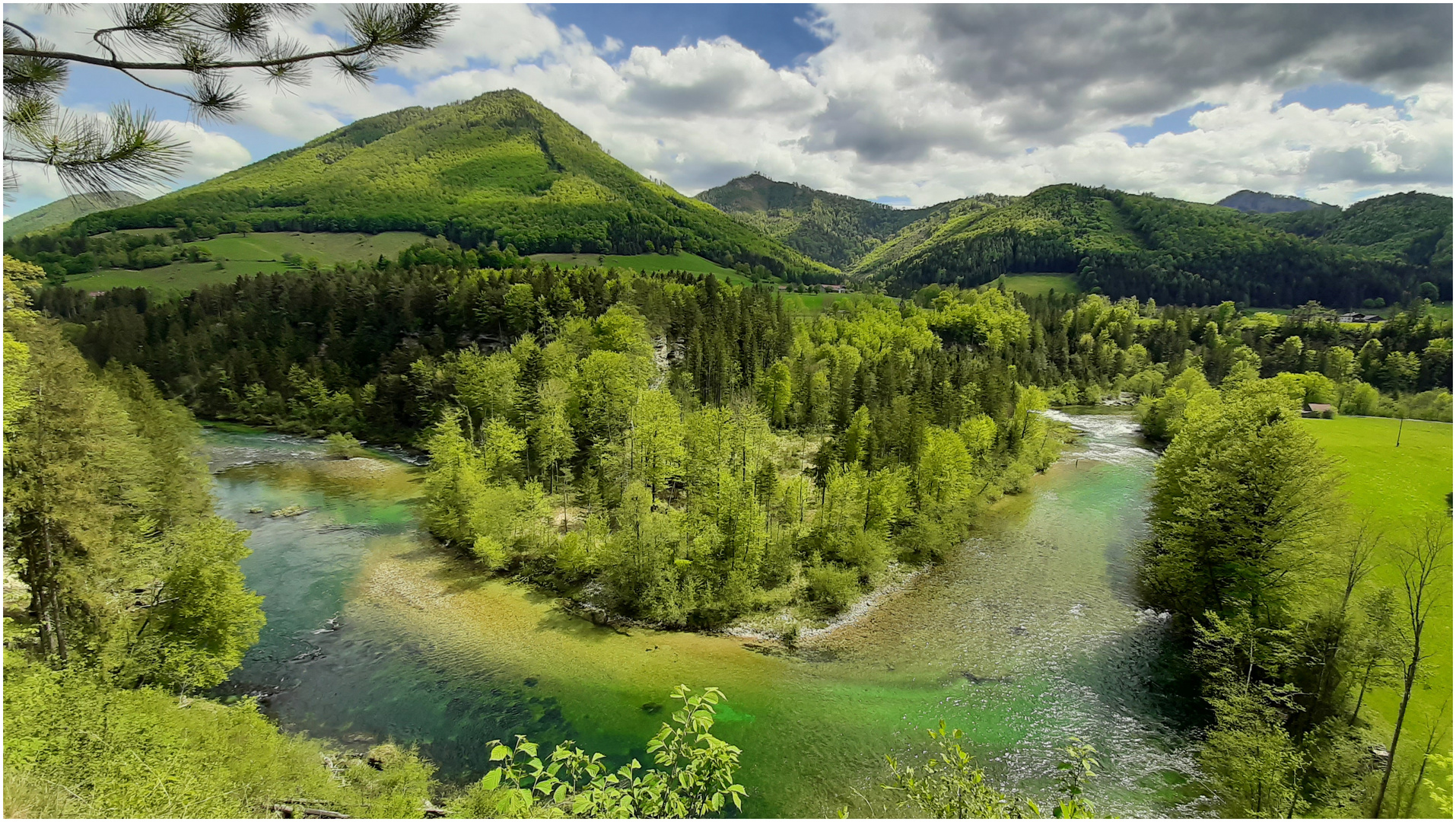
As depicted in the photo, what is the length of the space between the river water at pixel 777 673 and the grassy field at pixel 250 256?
11174cm

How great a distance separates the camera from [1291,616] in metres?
21.7

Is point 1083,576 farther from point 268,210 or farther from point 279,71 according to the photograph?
point 268,210

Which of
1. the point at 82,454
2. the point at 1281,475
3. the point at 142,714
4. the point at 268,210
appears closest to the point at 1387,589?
the point at 1281,475

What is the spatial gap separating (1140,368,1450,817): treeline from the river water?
2845 millimetres

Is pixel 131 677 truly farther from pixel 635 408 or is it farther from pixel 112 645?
pixel 635 408

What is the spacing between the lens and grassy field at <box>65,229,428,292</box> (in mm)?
111375

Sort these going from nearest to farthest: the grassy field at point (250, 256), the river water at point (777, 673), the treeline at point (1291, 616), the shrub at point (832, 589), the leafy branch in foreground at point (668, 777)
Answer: the leafy branch in foreground at point (668, 777), the treeline at point (1291, 616), the river water at point (777, 673), the shrub at point (832, 589), the grassy field at point (250, 256)

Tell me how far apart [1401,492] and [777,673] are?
3868cm

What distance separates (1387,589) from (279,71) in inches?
A: 1271

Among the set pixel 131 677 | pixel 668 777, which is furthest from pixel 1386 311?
pixel 131 677

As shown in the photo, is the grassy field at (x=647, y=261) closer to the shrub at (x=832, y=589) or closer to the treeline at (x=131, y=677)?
the shrub at (x=832, y=589)

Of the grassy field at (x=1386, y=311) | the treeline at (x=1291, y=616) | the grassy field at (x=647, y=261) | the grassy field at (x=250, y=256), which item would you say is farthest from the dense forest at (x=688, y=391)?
the grassy field at (x=647, y=261)

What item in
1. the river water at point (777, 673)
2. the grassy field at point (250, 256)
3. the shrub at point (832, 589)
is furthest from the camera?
the grassy field at point (250, 256)

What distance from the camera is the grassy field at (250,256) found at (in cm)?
11138
